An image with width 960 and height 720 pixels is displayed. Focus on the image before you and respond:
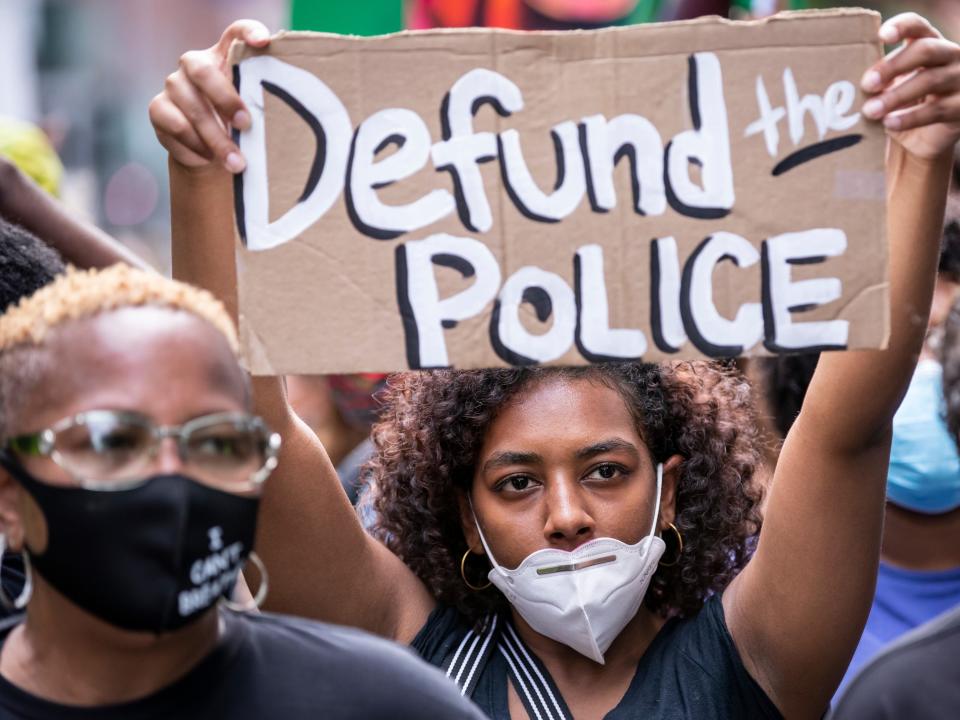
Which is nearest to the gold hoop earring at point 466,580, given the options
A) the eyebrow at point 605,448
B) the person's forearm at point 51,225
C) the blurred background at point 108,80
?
the eyebrow at point 605,448

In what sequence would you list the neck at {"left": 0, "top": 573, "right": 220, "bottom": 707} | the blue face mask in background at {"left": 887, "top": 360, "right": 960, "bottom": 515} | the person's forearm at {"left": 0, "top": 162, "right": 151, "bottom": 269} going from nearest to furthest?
the neck at {"left": 0, "top": 573, "right": 220, "bottom": 707} < the person's forearm at {"left": 0, "top": 162, "right": 151, "bottom": 269} < the blue face mask in background at {"left": 887, "top": 360, "right": 960, "bottom": 515}

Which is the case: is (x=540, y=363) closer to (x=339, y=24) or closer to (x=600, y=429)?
(x=600, y=429)

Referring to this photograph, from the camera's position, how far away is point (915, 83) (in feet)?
7.14

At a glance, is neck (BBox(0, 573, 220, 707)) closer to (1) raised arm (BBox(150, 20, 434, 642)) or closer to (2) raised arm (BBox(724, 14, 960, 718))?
(1) raised arm (BBox(150, 20, 434, 642))

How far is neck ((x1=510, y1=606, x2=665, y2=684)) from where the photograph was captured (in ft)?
8.86

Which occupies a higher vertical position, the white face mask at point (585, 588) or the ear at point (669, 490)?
the ear at point (669, 490)

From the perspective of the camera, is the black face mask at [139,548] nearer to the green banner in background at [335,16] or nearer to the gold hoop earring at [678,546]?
the gold hoop earring at [678,546]

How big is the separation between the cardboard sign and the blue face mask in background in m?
1.73

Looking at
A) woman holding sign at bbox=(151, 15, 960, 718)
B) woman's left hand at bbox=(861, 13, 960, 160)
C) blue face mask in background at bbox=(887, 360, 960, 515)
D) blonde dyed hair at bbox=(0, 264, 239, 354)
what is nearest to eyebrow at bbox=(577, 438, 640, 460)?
woman holding sign at bbox=(151, 15, 960, 718)

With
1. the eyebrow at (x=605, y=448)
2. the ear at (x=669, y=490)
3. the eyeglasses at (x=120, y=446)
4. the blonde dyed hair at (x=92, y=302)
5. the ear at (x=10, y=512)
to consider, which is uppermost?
the blonde dyed hair at (x=92, y=302)

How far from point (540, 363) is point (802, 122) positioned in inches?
21.3

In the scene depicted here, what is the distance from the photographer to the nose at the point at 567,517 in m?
2.58

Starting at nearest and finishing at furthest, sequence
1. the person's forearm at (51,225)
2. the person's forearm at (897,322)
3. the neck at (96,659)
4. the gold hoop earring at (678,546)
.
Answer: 1. the neck at (96,659)
2. the person's forearm at (897,322)
3. the gold hoop earring at (678,546)
4. the person's forearm at (51,225)

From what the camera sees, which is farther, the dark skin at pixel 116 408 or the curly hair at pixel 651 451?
the curly hair at pixel 651 451
